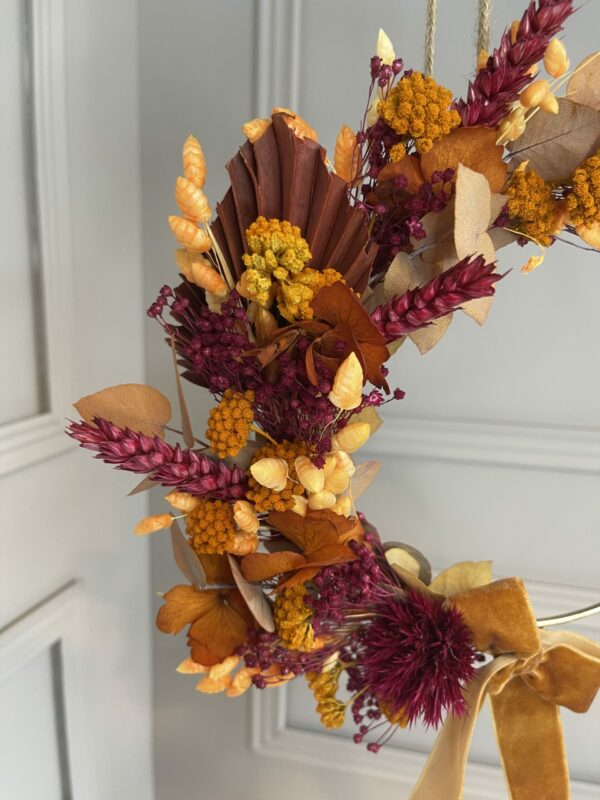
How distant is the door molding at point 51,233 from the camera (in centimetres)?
58

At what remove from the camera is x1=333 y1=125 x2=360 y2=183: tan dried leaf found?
1.55ft

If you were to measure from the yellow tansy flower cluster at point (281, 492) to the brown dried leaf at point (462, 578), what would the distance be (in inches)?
6.3

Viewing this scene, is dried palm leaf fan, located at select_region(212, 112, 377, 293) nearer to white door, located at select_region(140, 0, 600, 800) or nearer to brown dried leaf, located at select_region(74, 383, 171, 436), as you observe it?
brown dried leaf, located at select_region(74, 383, 171, 436)

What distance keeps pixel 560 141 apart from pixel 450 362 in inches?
10.2

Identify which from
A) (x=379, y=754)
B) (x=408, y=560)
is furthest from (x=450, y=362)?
(x=379, y=754)

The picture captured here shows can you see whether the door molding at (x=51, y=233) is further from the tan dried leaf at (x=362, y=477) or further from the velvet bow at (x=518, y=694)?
the velvet bow at (x=518, y=694)

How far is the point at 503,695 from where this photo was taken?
0.54 metres

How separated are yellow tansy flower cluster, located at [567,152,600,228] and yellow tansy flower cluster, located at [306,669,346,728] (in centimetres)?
42

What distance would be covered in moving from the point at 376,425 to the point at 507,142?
0.78 ft

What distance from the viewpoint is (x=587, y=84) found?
442 millimetres

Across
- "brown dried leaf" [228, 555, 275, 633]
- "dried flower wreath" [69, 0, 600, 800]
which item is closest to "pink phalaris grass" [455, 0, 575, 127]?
"dried flower wreath" [69, 0, 600, 800]

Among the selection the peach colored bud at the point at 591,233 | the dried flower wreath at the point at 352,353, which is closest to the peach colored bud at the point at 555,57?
the dried flower wreath at the point at 352,353

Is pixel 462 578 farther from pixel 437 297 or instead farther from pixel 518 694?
pixel 437 297

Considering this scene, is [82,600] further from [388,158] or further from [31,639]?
[388,158]
